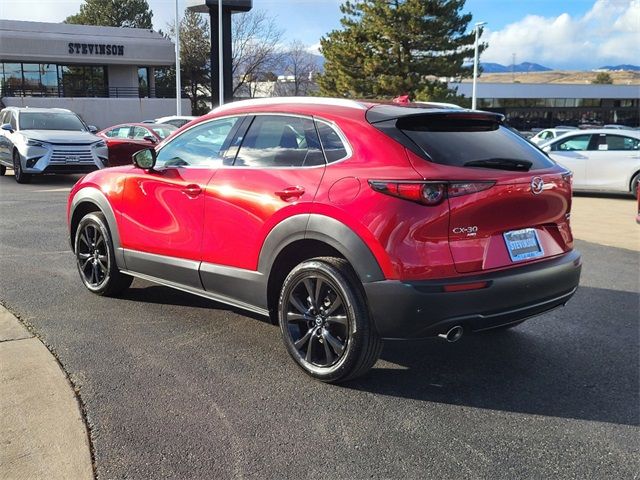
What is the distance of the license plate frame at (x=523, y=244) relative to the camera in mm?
3645

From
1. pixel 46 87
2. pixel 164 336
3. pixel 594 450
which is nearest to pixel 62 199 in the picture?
pixel 164 336

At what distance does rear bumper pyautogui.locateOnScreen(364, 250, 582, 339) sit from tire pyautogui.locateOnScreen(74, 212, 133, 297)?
276 centimetres

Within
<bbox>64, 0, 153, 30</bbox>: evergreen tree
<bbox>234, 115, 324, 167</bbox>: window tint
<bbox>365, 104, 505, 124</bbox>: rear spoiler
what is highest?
<bbox>64, 0, 153, 30</bbox>: evergreen tree

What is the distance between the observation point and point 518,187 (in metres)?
3.67

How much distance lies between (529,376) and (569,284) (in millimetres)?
643

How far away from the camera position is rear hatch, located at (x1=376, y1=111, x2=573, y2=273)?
136 inches

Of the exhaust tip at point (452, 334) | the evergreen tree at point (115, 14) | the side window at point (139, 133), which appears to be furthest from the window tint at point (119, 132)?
the evergreen tree at point (115, 14)

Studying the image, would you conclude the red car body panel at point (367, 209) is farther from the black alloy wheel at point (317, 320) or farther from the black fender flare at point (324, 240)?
the black alloy wheel at point (317, 320)

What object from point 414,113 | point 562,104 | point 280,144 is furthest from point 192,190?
point 562,104

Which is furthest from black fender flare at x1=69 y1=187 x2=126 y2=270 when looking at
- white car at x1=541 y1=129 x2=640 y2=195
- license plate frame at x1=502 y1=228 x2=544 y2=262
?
white car at x1=541 y1=129 x2=640 y2=195

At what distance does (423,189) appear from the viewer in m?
3.35

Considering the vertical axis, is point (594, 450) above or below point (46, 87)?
below

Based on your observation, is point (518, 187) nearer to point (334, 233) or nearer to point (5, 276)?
point (334, 233)

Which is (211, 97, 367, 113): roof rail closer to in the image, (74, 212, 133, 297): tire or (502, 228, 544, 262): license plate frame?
(502, 228, 544, 262): license plate frame
